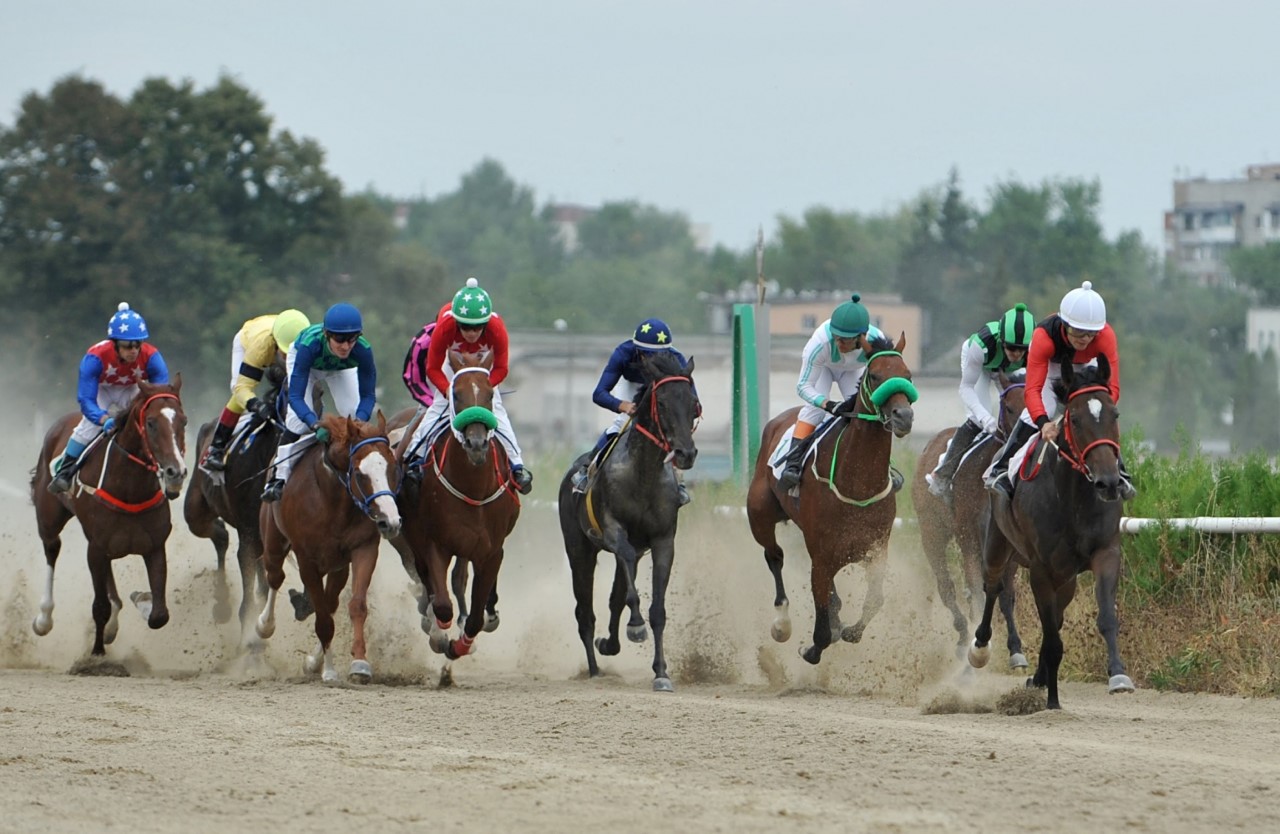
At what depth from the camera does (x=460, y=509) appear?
12078 mm

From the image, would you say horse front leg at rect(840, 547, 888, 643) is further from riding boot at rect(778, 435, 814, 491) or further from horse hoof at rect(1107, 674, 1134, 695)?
horse hoof at rect(1107, 674, 1134, 695)

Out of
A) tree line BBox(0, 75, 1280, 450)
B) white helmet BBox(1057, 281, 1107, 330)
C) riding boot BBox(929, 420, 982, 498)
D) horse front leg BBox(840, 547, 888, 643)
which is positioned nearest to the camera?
white helmet BBox(1057, 281, 1107, 330)

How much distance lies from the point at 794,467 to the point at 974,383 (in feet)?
4.69

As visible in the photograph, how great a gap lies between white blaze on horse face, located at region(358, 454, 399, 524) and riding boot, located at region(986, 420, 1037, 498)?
3.57m

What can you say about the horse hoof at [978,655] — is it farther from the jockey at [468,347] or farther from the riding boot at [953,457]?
the jockey at [468,347]

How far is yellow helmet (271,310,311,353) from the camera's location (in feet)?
44.8

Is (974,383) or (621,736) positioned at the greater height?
(974,383)

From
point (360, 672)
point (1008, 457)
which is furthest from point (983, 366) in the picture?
point (360, 672)

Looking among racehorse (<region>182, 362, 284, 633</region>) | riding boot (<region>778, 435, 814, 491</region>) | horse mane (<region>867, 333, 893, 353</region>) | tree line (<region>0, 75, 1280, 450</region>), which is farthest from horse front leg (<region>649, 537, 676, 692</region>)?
tree line (<region>0, 75, 1280, 450</region>)

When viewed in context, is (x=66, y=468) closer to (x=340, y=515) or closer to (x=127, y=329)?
(x=127, y=329)

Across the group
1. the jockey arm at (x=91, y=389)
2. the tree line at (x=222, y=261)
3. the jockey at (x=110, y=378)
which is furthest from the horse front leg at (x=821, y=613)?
the tree line at (x=222, y=261)

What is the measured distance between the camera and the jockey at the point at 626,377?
12.6 meters

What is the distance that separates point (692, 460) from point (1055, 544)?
2365 mm

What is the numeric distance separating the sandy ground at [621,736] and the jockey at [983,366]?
1.04 metres
